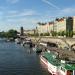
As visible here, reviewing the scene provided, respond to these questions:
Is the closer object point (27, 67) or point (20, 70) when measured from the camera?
point (20, 70)

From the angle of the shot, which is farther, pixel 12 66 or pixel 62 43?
pixel 62 43

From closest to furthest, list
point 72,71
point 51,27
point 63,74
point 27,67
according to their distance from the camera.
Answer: point 72,71 < point 63,74 < point 27,67 < point 51,27

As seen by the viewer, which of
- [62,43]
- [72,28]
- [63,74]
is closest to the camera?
[63,74]

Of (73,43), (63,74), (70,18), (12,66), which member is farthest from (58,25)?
(63,74)

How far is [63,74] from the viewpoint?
131 ft

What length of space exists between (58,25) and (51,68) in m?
111

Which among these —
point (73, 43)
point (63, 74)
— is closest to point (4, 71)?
point (63, 74)

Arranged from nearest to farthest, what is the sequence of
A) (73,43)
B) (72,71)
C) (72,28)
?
(72,71) < (73,43) < (72,28)

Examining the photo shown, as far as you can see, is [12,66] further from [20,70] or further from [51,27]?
[51,27]

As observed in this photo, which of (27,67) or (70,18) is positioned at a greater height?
(70,18)

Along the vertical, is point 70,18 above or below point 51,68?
above

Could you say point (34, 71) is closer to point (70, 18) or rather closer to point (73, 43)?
point (73, 43)

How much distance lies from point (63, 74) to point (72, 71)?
8.81 feet

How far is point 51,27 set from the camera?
7052 inches
